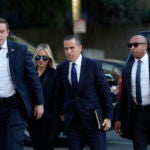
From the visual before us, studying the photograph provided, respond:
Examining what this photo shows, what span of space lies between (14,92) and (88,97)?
0.84m

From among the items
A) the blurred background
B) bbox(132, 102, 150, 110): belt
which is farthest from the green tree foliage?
bbox(132, 102, 150, 110): belt

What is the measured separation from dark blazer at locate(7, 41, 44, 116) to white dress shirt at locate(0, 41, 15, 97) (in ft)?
0.16

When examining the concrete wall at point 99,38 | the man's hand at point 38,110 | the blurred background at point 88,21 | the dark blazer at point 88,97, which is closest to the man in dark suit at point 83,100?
the dark blazer at point 88,97

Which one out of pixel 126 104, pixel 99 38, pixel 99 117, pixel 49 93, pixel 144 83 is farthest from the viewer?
pixel 99 38

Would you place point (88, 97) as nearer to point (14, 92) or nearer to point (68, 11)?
point (14, 92)

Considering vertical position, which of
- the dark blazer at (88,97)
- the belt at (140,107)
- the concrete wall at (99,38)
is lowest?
the concrete wall at (99,38)

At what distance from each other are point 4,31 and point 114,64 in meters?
5.73

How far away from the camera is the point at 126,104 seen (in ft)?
24.4

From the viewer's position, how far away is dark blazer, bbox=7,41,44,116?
6.91 m

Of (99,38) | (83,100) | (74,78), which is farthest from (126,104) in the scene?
(99,38)

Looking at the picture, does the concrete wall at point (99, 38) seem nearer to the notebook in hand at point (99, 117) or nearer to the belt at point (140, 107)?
the belt at point (140, 107)

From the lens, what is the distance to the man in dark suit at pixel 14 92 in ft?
22.6

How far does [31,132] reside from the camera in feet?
28.1

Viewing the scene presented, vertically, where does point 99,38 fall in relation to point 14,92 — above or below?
below
